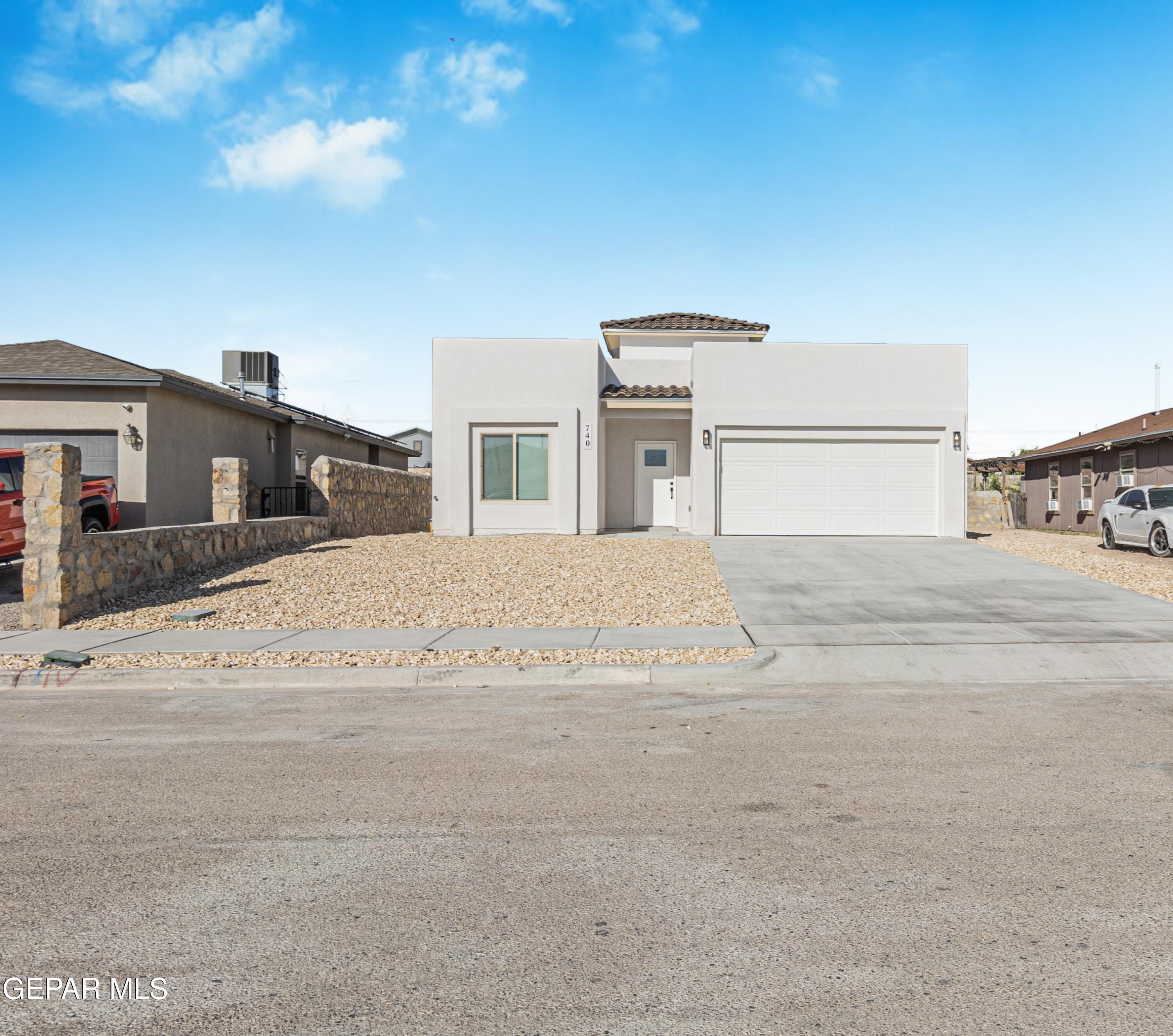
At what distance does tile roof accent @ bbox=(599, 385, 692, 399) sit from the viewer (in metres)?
19.7

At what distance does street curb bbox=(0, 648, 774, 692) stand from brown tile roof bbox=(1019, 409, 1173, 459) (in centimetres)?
2310

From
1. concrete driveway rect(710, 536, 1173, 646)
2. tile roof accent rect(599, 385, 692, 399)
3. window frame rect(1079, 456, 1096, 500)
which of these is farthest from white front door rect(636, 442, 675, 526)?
window frame rect(1079, 456, 1096, 500)

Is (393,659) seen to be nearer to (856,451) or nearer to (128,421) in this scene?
(128,421)

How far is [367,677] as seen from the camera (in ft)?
26.6

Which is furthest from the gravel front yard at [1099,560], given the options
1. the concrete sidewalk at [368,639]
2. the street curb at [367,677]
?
the street curb at [367,677]

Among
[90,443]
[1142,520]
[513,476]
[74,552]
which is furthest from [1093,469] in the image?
[74,552]

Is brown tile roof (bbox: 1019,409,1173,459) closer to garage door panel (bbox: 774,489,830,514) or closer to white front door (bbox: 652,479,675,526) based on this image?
garage door panel (bbox: 774,489,830,514)

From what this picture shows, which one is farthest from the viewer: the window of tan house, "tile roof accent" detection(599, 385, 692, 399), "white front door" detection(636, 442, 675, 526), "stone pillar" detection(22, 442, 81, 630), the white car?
the window of tan house

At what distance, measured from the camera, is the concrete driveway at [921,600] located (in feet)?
30.7

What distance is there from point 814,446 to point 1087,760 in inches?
573

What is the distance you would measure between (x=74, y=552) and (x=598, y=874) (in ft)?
31.3

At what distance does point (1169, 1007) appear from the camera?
2.73 metres

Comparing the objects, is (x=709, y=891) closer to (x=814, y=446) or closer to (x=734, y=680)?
(x=734, y=680)

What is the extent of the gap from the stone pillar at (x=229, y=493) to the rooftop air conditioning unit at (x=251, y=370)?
14.2 m
